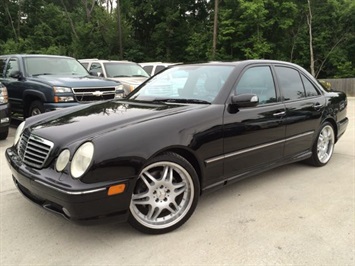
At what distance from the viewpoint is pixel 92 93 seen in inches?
298

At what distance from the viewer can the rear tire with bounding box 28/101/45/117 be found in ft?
23.8

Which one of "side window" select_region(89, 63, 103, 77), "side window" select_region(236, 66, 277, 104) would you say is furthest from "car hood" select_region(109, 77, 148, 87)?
A: "side window" select_region(236, 66, 277, 104)

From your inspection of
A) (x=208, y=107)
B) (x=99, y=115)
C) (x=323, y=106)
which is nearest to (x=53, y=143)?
(x=99, y=115)

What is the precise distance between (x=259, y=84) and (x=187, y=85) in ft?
2.78

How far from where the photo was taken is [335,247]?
283 centimetres

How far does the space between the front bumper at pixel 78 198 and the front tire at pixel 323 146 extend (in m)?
3.19

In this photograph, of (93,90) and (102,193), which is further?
(93,90)

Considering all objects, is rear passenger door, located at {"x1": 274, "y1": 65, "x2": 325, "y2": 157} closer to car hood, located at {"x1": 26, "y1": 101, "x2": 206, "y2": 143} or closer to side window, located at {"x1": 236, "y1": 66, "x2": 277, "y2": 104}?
side window, located at {"x1": 236, "y1": 66, "x2": 277, "y2": 104}

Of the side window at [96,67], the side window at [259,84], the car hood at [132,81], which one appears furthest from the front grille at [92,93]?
the side window at [259,84]

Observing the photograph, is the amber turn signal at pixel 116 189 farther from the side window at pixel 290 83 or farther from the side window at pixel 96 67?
the side window at pixel 96 67

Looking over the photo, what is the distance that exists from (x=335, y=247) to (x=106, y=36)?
33.2 metres

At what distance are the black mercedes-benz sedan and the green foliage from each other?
25.4 meters

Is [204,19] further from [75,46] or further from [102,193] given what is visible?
[102,193]

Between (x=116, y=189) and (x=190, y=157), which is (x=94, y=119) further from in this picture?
(x=190, y=157)
